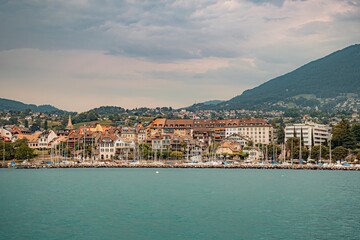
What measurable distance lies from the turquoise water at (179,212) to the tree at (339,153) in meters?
51.0

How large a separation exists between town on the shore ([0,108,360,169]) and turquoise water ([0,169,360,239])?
5402 centimetres

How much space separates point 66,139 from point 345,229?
11457cm

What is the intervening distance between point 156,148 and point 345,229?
9740cm

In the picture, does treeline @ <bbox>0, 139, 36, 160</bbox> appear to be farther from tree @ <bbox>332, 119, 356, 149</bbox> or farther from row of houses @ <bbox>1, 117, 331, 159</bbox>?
tree @ <bbox>332, 119, 356, 149</bbox>

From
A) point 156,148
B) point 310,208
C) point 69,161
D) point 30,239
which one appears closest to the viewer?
point 30,239

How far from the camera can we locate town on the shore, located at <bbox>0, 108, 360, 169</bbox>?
115m

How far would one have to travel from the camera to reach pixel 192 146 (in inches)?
5261

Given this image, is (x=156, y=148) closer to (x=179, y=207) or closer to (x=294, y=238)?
(x=179, y=207)

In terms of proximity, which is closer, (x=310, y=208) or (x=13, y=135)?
(x=310, y=208)

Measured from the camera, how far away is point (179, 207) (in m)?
43.3

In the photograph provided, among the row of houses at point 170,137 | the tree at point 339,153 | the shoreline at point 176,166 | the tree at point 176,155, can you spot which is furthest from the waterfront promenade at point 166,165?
the row of houses at point 170,137

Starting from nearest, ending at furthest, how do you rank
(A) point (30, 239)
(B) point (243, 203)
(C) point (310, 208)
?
(A) point (30, 239)
(C) point (310, 208)
(B) point (243, 203)

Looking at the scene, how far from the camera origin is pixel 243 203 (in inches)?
1820

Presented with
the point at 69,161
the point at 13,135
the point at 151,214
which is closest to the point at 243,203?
the point at 151,214
